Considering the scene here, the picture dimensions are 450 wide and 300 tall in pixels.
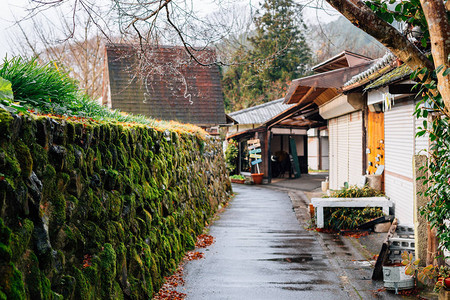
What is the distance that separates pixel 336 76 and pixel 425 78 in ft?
26.3

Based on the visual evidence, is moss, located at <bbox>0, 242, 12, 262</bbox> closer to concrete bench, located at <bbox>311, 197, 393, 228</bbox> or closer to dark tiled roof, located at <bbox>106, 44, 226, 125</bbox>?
concrete bench, located at <bbox>311, 197, 393, 228</bbox>

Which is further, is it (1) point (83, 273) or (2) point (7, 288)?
(1) point (83, 273)

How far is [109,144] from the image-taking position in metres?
5.06

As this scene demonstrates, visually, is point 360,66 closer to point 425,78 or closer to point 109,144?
point 425,78

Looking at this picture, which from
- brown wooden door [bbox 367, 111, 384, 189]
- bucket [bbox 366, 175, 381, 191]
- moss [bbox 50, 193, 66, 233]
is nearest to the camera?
moss [bbox 50, 193, 66, 233]

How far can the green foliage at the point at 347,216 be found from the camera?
10.4 meters

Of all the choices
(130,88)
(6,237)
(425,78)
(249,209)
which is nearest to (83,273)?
(6,237)

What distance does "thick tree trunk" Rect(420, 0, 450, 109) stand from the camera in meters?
4.17

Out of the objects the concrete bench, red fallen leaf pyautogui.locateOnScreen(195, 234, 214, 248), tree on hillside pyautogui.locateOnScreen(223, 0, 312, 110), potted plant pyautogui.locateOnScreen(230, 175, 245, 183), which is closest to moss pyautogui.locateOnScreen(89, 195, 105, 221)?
red fallen leaf pyautogui.locateOnScreen(195, 234, 214, 248)

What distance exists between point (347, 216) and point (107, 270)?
7.33 metres

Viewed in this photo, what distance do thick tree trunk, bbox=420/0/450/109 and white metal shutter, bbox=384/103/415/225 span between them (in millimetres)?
4713

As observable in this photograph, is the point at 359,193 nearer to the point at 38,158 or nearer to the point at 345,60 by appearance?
the point at 345,60

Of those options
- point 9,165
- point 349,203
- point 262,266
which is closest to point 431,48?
point 9,165

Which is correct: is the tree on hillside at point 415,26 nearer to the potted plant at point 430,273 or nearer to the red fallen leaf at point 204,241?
the potted plant at point 430,273
